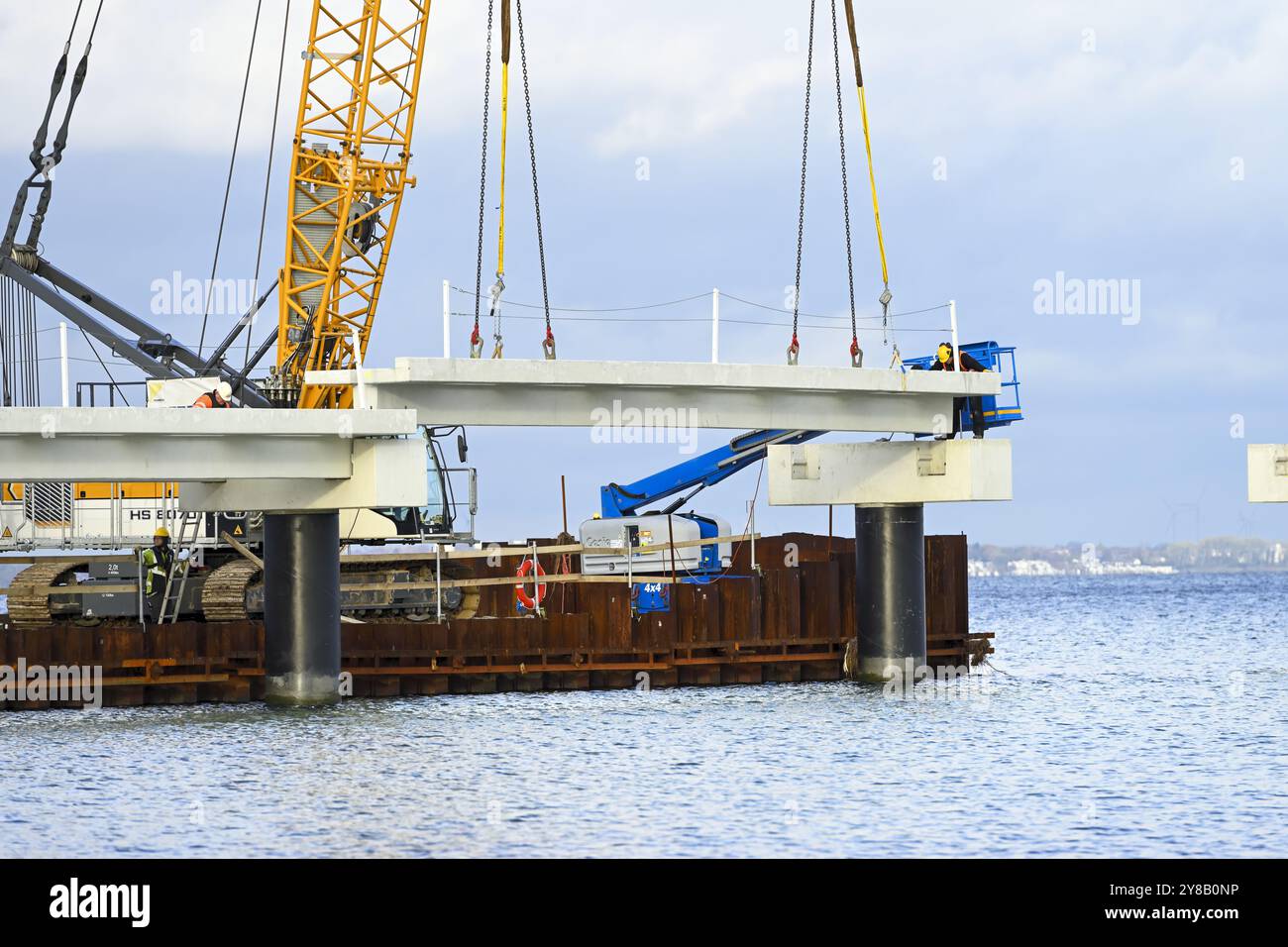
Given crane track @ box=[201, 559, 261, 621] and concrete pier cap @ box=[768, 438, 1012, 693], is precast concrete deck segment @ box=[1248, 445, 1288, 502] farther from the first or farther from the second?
crane track @ box=[201, 559, 261, 621]

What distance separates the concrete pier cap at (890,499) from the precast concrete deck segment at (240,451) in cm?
938

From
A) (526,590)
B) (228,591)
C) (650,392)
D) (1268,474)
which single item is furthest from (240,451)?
(1268,474)

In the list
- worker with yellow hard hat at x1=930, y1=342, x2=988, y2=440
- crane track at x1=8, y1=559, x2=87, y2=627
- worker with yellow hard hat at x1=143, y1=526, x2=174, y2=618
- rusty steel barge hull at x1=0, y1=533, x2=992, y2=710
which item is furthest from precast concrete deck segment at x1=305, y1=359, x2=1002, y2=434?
crane track at x1=8, y1=559, x2=87, y2=627

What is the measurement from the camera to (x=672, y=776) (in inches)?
1047

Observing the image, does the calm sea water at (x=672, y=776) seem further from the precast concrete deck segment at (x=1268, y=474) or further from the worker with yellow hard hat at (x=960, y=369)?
the worker with yellow hard hat at (x=960, y=369)

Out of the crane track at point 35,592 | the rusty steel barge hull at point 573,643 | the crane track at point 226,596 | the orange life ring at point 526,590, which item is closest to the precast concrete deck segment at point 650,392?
the rusty steel barge hull at point 573,643

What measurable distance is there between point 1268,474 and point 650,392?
13.3 metres

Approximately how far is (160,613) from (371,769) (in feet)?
38.5

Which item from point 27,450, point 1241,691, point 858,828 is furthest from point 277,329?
point 858,828

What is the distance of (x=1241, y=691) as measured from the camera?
4106cm

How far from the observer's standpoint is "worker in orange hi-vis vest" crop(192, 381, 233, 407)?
101 feet

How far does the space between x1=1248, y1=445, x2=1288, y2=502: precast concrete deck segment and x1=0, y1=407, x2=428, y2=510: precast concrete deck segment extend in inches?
678

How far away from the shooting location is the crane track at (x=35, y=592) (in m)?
36.7

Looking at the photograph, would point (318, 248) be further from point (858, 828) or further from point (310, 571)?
point (858, 828)
